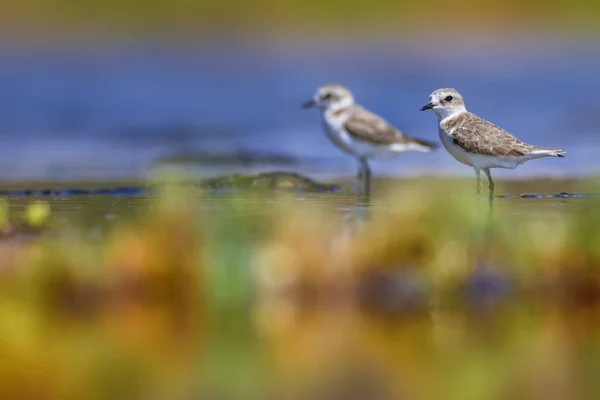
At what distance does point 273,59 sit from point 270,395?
36.5m

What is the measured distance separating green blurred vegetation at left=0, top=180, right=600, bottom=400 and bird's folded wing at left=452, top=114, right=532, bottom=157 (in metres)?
4.74

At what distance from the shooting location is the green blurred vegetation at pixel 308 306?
24.5ft

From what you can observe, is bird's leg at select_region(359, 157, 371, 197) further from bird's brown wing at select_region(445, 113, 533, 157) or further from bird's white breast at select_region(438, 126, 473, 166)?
bird's brown wing at select_region(445, 113, 533, 157)

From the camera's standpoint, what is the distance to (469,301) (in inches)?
356

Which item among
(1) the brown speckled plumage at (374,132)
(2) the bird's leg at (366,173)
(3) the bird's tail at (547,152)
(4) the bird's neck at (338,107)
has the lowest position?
(2) the bird's leg at (366,173)

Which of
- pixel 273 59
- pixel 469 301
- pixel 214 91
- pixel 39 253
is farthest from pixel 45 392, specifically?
pixel 273 59

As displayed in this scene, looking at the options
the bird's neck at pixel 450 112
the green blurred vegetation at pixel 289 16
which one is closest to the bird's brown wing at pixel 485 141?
the bird's neck at pixel 450 112

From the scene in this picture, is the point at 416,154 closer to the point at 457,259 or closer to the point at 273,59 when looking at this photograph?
the point at 457,259

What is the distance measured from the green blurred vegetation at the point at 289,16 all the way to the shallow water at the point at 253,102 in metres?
2.50

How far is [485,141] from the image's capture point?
15094mm

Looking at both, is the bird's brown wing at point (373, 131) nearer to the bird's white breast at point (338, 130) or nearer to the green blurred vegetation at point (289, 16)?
the bird's white breast at point (338, 130)

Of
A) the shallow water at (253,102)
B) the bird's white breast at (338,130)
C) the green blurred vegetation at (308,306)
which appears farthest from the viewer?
the shallow water at (253,102)

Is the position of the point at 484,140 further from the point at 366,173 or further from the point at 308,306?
the point at 308,306

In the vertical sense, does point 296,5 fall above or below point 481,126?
above
